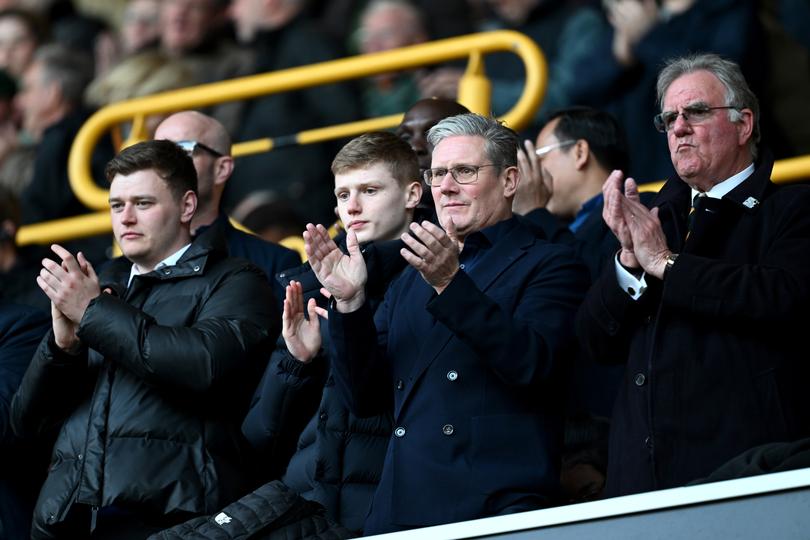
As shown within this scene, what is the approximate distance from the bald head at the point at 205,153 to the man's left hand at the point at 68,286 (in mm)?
897

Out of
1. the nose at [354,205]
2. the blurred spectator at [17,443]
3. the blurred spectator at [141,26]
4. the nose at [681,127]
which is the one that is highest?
the blurred spectator at [141,26]

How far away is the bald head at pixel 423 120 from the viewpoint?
5.29 metres

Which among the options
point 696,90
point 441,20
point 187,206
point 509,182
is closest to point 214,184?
point 187,206

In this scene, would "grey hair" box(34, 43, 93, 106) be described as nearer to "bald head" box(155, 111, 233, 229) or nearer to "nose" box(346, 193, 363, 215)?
"bald head" box(155, 111, 233, 229)

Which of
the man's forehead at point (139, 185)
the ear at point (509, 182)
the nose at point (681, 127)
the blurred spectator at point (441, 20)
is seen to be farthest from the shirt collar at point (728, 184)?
the blurred spectator at point (441, 20)

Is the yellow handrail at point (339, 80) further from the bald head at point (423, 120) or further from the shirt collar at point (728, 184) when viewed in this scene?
the shirt collar at point (728, 184)

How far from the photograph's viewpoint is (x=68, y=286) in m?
4.69

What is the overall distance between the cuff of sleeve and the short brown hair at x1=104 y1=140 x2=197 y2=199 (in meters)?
1.50

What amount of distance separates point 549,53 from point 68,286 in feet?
11.5

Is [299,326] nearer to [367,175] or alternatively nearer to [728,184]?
[367,175]

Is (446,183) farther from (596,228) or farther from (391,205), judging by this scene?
(596,228)

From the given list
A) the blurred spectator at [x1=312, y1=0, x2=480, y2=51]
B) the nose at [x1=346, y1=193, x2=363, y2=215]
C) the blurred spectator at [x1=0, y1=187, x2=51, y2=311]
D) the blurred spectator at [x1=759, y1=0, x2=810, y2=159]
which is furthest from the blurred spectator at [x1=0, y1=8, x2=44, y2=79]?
the nose at [x1=346, y1=193, x2=363, y2=215]

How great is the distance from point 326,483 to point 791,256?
1.34m

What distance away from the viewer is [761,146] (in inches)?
173
